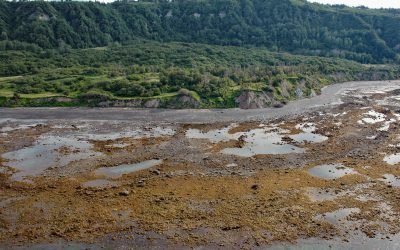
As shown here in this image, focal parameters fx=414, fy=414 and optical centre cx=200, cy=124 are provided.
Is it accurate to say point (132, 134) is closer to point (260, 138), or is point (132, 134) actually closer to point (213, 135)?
point (213, 135)

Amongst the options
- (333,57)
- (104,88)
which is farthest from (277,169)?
(333,57)

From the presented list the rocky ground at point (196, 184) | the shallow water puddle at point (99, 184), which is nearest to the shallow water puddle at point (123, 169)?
the rocky ground at point (196, 184)

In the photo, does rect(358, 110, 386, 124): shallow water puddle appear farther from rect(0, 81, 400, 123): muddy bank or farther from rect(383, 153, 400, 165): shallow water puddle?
rect(383, 153, 400, 165): shallow water puddle

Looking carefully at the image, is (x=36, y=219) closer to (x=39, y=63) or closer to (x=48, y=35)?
(x=39, y=63)

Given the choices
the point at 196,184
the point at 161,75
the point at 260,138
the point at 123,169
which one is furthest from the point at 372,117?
the point at 123,169

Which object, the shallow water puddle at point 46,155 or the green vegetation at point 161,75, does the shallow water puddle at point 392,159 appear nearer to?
the shallow water puddle at point 46,155
